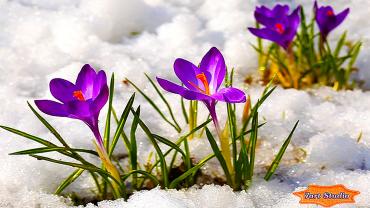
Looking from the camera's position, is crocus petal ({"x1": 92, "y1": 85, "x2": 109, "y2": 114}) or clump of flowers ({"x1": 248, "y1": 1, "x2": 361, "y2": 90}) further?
clump of flowers ({"x1": 248, "y1": 1, "x2": 361, "y2": 90})

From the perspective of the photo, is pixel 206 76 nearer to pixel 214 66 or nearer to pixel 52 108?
pixel 214 66

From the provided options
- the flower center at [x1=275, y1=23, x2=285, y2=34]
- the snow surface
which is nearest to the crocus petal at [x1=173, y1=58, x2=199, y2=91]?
the snow surface

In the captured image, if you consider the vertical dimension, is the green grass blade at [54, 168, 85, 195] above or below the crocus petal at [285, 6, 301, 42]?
below

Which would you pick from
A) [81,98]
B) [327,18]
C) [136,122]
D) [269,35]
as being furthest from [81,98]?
[327,18]

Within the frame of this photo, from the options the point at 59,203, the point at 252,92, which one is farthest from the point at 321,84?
the point at 59,203

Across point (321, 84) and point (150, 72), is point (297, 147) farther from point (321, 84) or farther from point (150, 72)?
point (150, 72)

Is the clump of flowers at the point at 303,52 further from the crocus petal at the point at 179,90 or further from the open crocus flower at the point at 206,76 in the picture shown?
the crocus petal at the point at 179,90

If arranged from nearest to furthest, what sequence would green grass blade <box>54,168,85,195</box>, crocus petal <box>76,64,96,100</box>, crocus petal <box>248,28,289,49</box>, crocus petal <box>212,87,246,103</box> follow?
crocus petal <box>212,87,246,103</box> < crocus petal <box>76,64,96,100</box> < green grass blade <box>54,168,85,195</box> < crocus petal <box>248,28,289,49</box>

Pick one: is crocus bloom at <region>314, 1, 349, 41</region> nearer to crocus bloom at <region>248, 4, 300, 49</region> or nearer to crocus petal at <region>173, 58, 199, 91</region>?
crocus bloom at <region>248, 4, 300, 49</region>
